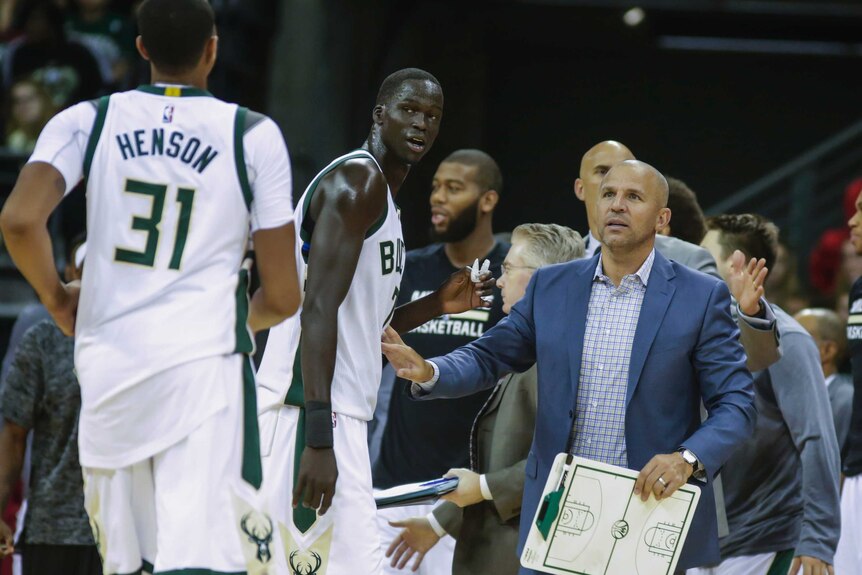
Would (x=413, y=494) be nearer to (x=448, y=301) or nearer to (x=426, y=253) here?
(x=448, y=301)

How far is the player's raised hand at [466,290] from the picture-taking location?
4770 millimetres

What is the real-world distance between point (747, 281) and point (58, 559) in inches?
119

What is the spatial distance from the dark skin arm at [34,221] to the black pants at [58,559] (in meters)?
2.35

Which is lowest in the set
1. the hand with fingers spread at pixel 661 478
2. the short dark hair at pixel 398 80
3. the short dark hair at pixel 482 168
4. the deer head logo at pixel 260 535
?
the deer head logo at pixel 260 535

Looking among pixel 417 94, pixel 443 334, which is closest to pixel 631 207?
pixel 417 94

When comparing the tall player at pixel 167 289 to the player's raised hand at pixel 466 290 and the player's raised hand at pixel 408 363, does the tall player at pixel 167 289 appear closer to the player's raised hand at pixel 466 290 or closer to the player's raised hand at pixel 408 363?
the player's raised hand at pixel 408 363

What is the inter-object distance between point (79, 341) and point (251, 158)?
0.67m

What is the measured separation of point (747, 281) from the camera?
488 cm

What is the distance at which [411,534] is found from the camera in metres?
5.38

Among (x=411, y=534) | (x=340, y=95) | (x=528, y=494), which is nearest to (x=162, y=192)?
(x=528, y=494)

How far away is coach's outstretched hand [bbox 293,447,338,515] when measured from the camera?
390 cm

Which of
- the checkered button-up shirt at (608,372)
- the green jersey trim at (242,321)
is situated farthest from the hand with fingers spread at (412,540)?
the green jersey trim at (242,321)

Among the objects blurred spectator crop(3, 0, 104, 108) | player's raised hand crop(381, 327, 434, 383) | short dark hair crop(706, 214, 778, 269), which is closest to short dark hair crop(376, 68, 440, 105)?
player's raised hand crop(381, 327, 434, 383)

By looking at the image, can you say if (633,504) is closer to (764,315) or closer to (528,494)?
(528,494)
